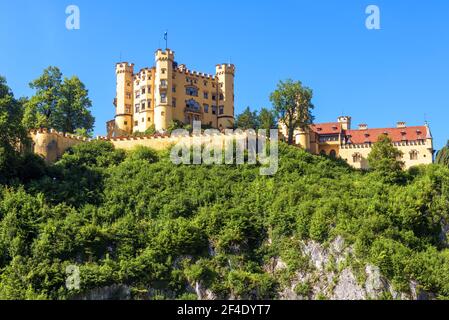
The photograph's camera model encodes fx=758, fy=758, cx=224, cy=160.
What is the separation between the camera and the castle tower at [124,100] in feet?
270

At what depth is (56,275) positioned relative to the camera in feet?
165

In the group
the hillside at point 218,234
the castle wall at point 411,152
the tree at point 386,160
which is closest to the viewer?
the hillside at point 218,234

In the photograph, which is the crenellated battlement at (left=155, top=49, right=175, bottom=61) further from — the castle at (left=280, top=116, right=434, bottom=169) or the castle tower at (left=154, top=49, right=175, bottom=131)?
the castle at (left=280, top=116, right=434, bottom=169)

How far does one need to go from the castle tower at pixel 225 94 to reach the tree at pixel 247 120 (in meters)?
3.16

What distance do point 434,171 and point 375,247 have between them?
16.3m

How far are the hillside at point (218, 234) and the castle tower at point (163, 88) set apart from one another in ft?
43.2

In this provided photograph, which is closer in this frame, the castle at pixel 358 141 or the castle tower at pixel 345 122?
the castle at pixel 358 141

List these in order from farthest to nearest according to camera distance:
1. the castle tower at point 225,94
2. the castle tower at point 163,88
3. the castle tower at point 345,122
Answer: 1. the castle tower at point 345,122
2. the castle tower at point 225,94
3. the castle tower at point 163,88

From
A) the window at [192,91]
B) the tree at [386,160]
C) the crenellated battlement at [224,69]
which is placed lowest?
the tree at [386,160]

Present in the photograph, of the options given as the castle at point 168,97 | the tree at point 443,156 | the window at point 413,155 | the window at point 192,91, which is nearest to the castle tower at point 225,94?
the castle at point 168,97

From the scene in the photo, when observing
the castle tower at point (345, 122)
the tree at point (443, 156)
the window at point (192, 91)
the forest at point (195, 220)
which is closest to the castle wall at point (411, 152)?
the castle tower at point (345, 122)

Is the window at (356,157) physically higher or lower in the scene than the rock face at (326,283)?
higher

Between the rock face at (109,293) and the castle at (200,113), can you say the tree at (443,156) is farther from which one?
the rock face at (109,293)
